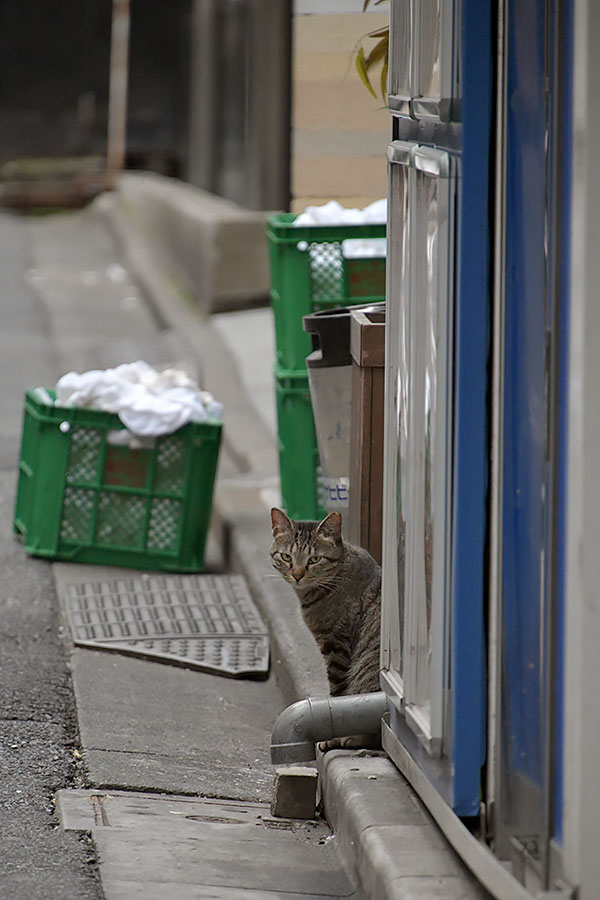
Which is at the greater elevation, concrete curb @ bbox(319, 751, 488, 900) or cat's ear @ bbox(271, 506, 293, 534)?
cat's ear @ bbox(271, 506, 293, 534)

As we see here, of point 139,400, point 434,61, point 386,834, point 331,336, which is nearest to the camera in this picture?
point 434,61

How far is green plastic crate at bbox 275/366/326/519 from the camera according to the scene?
5688mm

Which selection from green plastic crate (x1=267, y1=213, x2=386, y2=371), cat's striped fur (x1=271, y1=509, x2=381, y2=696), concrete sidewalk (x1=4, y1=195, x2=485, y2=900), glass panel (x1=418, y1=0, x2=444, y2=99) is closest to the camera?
glass panel (x1=418, y1=0, x2=444, y2=99)

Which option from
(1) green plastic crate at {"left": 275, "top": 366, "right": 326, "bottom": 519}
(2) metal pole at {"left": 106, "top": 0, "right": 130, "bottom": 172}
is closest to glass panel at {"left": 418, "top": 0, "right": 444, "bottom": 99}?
(1) green plastic crate at {"left": 275, "top": 366, "right": 326, "bottom": 519}

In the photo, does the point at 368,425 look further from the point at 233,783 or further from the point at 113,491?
the point at 113,491

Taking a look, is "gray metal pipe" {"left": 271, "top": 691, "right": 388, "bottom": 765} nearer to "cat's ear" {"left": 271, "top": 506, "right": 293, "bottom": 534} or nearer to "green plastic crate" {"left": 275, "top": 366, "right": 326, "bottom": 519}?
"cat's ear" {"left": 271, "top": 506, "right": 293, "bottom": 534}

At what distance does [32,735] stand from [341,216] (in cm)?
267

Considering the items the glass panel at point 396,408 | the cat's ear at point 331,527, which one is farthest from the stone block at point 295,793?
the cat's ear at point 331,527

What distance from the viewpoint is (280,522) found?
173 inches

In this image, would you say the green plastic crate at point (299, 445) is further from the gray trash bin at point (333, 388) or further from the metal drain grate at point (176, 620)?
the gray trash bin at point (333, 388)

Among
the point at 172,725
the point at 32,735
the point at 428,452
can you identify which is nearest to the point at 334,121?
the point at 172,725

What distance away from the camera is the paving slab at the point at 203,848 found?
3.05 meters

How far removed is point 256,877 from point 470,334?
55.9 inches

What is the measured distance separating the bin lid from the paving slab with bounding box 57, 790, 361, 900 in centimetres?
182
